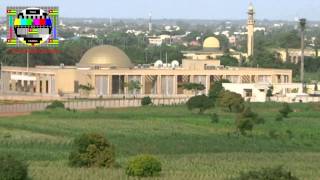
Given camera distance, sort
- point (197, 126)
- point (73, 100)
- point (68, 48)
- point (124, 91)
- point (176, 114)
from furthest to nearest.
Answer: point (68, 48), point (124, 91), point (73, 100), point (176, 114), point (197, 126)

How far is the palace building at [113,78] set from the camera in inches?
3164

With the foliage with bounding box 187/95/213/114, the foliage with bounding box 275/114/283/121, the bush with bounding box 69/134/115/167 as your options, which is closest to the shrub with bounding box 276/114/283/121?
the foliage with bounding box 275/114/283/121

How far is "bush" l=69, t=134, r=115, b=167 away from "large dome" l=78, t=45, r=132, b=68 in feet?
171

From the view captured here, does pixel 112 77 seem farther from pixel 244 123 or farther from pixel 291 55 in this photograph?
pixel 291 55

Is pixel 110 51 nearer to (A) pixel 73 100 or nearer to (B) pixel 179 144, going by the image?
(A) pixel 73 100

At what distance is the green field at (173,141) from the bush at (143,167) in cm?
39

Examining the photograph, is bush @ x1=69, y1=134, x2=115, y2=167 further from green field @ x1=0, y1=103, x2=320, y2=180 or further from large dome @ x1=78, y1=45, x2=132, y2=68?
large dome @ x1=78, y1=45, x2=132, y2=68

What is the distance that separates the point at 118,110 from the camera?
6397 cm

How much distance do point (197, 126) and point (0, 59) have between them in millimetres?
53538

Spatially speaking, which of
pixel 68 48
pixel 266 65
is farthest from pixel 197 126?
pixel 68 48

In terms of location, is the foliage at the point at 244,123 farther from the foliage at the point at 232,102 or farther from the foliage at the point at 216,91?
the foliage at the point at 216,91

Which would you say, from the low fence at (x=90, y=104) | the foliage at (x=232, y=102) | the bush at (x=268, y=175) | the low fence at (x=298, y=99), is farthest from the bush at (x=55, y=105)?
the bush at (x=268, y=175)

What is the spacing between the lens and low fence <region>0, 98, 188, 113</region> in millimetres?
65375

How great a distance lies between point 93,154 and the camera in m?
32.6
